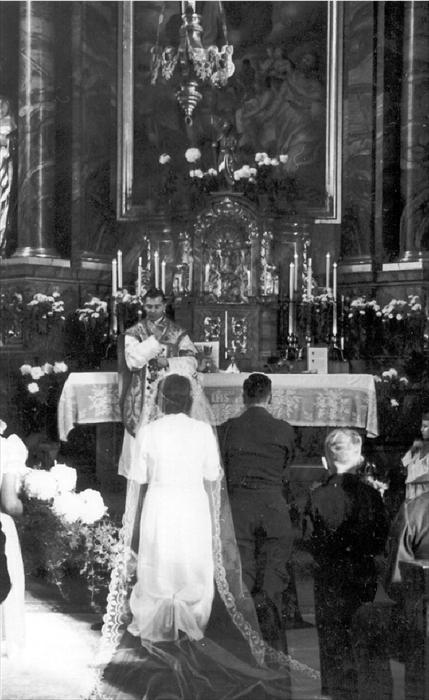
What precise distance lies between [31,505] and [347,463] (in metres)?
1.53

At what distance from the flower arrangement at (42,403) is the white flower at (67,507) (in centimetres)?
462

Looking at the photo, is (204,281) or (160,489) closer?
(160,489)

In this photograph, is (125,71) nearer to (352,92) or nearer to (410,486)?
(352,92)

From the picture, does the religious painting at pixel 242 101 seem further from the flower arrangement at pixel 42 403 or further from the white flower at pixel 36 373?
the white flower at pixel 36 373

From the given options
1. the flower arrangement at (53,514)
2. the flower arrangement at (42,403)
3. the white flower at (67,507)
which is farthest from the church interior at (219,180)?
the white flower at (67,507)

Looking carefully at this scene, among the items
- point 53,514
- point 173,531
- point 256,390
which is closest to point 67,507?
point 53,514

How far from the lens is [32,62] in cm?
1105

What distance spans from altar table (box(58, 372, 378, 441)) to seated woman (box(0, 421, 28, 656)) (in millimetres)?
3822

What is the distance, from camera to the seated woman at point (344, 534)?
15.9 feet

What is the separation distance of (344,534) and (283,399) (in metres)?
4.01

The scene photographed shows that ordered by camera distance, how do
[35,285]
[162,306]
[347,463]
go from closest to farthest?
[347,463] < [162,306] < [35,285]

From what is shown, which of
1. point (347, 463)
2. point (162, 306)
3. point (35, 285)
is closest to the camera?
point (347, 463)

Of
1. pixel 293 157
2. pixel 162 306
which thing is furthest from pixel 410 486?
pixel 293 157

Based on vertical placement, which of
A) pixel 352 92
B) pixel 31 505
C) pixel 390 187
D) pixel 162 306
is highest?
pixel 352 92
